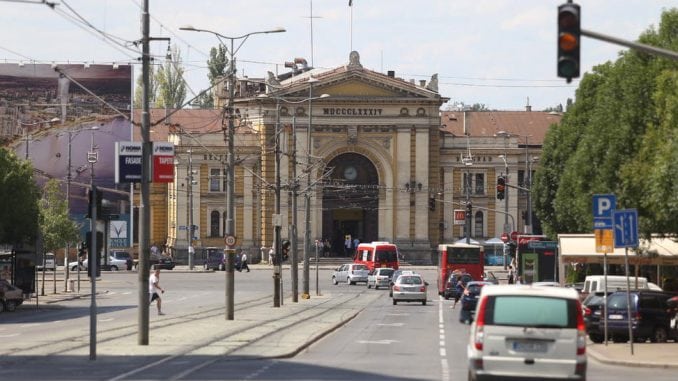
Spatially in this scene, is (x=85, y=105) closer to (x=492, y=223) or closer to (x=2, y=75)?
(x=2, y=75)

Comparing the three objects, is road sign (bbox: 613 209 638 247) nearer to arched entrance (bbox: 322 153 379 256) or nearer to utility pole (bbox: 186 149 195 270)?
utility pole (bbox: 186 149 195 270)

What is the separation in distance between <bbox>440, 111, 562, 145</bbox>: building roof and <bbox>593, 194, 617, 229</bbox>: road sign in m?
94.1

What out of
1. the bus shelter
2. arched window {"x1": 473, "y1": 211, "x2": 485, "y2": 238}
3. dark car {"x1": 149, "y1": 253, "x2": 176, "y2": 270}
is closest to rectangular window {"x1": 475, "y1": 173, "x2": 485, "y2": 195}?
arched window {"x1": 473, "y1": 211, "x2": 485, "y2": 238}

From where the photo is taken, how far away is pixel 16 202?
6084 centimetres

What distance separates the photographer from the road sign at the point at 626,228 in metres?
31.6

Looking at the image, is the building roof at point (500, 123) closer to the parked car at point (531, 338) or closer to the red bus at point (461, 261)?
the red bus at point (461, 261)

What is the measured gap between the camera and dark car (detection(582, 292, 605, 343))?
37594mm

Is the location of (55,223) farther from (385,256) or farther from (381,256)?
(385,256)

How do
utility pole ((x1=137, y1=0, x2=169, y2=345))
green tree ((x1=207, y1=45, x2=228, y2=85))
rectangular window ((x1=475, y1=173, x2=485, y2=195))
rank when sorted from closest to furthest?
utility pole ((x1=137, y1=0, x2=169, y2=345)), rectangular window ((x1=475, y1=173, x2=485, y2=195)), green tree ((x1=207, y1=45, x2=228, y2=85))

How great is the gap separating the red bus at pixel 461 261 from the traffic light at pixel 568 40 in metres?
56.6

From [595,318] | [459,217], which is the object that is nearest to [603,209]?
[595,318]

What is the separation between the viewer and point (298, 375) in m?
24.9

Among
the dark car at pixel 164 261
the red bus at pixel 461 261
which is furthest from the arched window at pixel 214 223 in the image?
A: the red bus at pixel 461 261

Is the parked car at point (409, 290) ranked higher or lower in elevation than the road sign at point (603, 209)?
lower
